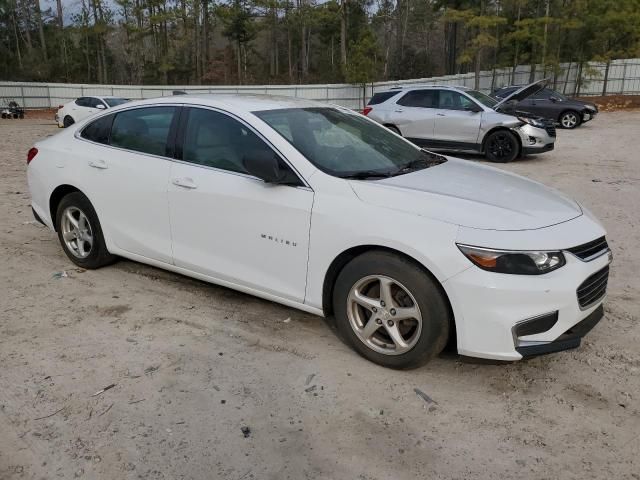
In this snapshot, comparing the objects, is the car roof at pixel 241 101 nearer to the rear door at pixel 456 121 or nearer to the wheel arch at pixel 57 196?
the wheel arch at pixel 57 196

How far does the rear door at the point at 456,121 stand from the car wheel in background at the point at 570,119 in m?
9.43

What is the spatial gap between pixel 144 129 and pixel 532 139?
9.56m

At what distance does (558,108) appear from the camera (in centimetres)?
1986

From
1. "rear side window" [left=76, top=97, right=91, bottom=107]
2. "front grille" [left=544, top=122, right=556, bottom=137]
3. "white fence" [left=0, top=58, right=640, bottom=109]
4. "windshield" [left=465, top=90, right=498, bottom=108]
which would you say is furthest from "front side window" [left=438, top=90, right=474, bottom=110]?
"white fence" [left=0, top=58, right=640, bottom=109]

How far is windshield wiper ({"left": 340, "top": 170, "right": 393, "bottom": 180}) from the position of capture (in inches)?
136

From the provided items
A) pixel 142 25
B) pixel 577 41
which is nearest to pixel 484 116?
pixel 577 41

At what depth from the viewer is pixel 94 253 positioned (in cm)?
479

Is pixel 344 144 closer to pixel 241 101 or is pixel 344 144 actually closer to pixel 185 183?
pixel 241 101

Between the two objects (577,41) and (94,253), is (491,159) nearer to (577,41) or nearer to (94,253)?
(94,253)

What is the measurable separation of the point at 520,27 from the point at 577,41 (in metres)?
4.94

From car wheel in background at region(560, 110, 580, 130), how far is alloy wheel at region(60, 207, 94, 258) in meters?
19.0

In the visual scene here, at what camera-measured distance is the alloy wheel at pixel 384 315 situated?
3.14 m

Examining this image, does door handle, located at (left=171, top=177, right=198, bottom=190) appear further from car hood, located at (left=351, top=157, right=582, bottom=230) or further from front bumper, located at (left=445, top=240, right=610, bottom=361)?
front bumper, located at (left=445, top=240, right=610, bottom=361)

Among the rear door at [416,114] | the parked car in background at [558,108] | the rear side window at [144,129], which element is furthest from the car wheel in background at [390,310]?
the parked car in background at [558,108]
